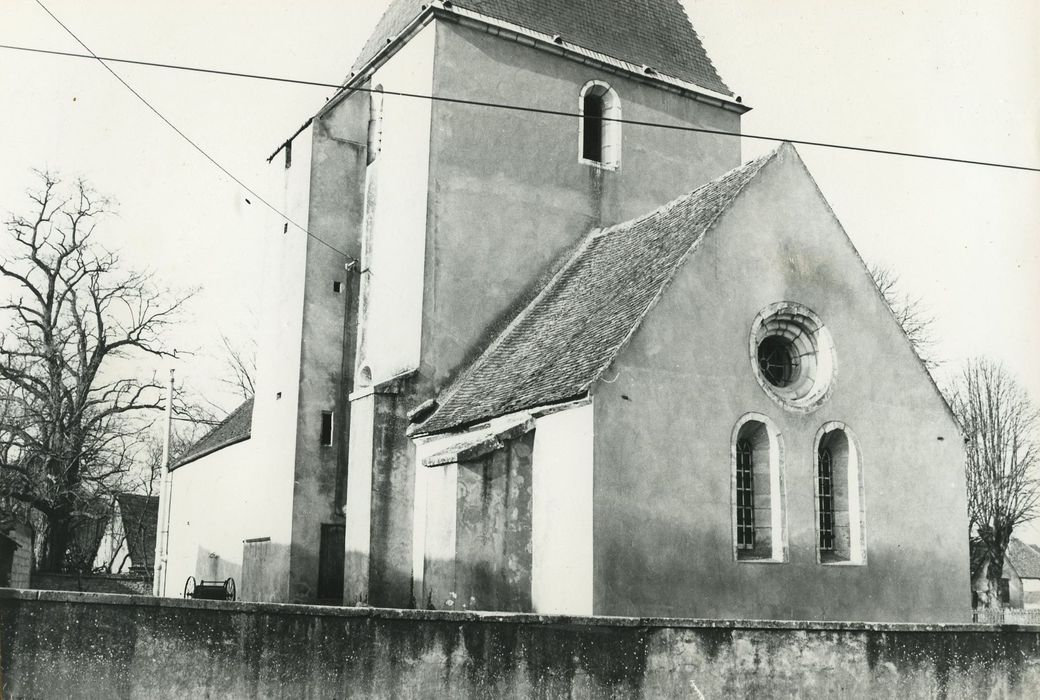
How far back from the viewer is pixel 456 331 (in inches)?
796

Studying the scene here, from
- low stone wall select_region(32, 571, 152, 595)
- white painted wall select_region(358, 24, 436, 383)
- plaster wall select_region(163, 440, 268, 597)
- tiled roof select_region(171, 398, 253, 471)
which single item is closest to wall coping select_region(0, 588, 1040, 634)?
white painted wall select_region(358, 24, 436, 383)

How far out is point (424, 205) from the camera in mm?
20469

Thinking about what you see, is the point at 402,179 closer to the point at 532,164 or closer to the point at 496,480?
the point at 532,164

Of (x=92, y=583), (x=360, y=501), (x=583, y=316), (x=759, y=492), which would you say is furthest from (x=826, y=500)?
(x=92, y=583)

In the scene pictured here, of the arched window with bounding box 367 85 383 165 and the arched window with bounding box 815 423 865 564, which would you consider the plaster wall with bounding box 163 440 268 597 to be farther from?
the arched window with bounding box 815 423 865 564

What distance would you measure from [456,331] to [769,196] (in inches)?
249

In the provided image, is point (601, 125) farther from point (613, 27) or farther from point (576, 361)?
point (576, 361)

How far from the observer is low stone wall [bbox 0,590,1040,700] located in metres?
8.85

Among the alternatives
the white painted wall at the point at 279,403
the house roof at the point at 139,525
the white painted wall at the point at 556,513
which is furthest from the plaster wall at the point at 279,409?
the house roof at the point at 139,525

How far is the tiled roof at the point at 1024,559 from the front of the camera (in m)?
70.6

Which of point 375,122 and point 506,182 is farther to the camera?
point 375,122

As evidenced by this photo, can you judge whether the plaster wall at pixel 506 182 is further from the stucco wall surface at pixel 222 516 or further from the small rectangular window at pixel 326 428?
the stucco wall surface at pixel 222 516

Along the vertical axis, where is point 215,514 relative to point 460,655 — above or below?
above

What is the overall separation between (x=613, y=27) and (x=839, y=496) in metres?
11.8
